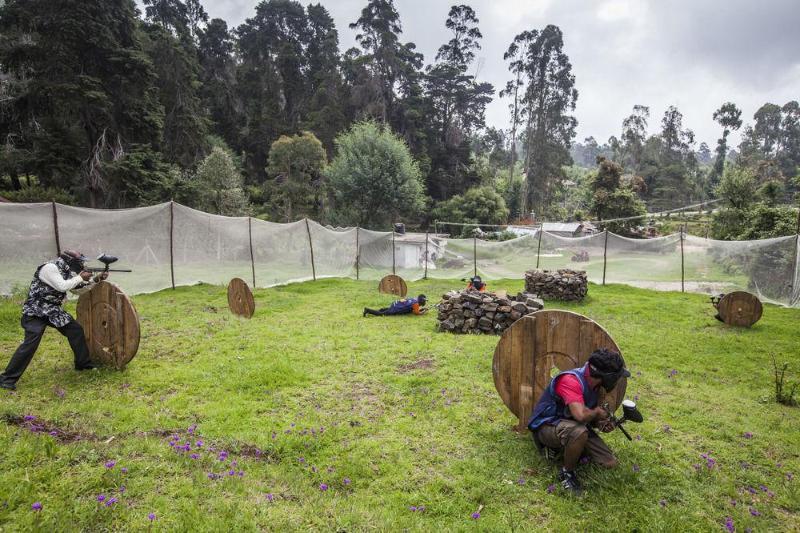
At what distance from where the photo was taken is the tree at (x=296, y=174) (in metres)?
29.6

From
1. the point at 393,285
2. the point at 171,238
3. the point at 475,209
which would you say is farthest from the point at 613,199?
the point at 171,238

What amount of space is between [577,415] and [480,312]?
5.45 meters

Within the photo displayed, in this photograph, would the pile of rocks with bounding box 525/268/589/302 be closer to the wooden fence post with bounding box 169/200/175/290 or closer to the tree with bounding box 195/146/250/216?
the wooden fence post with bounding box 169/200/175/290

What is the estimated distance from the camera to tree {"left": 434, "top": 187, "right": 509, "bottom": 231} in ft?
110

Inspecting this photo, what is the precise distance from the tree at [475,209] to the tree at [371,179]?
7805mm

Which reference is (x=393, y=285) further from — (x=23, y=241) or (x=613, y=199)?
(x=613, y=199)

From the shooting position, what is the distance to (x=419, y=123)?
42.8m

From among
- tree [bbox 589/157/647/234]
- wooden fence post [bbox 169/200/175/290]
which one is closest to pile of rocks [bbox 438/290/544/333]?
wooden fence post [bbox 169/200/175/290]

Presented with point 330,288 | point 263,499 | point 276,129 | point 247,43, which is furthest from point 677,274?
point 247,43

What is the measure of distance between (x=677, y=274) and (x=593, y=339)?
12416mm

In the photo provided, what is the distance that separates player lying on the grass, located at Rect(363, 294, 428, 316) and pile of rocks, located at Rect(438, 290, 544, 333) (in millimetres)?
1329

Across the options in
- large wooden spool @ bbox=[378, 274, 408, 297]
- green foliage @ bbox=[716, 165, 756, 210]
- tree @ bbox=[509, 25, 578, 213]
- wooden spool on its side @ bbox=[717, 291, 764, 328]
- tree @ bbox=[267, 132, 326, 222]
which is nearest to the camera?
wooden spool on its side @ bbox=[717, 291, 764, 328]

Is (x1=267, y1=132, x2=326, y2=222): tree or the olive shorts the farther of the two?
(x1=267, y1=132, x2=326, y2=222): tree

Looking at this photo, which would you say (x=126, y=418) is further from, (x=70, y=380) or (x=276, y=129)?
(x=276, y=129)
